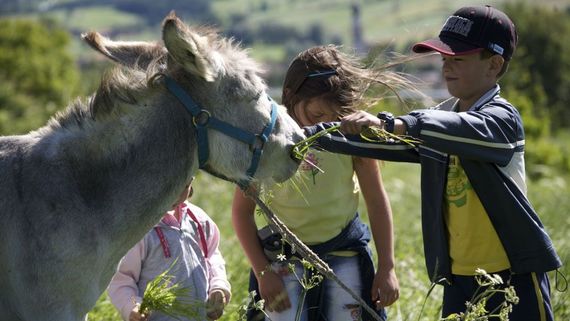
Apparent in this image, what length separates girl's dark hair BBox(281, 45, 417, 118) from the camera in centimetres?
514

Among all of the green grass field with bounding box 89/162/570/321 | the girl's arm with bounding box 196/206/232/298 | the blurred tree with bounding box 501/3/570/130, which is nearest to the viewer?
the girl's arm with bounding box 196/206/232/298

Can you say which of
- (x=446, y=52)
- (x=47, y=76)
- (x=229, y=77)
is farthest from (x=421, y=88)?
(x=47, y=76)

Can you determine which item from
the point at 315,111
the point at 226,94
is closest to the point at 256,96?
the point at 226,94

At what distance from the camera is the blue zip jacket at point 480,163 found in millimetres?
4254

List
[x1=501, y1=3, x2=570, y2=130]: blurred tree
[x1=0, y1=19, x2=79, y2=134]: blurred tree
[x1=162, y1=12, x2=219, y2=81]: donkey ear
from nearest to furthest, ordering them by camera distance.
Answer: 1. [x1=162, y1=12, x2=219, y2=81]: donkey ear
2. [x1=0, y1=19, x2=79, y2=134]: blurred tree
3. [x1=501, y1=3, x2=570, y2=130]: blurred tree

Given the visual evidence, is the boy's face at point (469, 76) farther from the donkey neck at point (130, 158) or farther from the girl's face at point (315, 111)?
the donkey neck at point (130, 158)

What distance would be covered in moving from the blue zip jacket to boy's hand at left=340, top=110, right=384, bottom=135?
13 centimetres

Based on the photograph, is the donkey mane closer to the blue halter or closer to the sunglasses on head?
the blue halter

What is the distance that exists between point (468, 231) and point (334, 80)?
1.12 metres

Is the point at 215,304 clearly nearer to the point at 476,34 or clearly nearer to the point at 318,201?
the point at 318,201

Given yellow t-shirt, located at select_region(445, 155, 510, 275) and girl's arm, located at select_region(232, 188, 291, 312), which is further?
girl's arm, located at select_region(232, 188, 291, 312)

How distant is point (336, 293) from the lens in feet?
16.8

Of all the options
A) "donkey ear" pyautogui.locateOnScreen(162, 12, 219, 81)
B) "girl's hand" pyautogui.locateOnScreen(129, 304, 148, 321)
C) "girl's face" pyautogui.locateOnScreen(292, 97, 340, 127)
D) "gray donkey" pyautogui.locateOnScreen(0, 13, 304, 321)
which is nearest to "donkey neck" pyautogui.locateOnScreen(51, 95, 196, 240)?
"gray donkey" pyautogui.locateOnScreen(0, 13, 304, 321)

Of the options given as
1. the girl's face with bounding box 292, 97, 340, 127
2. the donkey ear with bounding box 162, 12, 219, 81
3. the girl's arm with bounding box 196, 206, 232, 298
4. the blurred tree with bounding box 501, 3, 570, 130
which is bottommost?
the blurred tree with bounding box 501, 3, 570, 130
